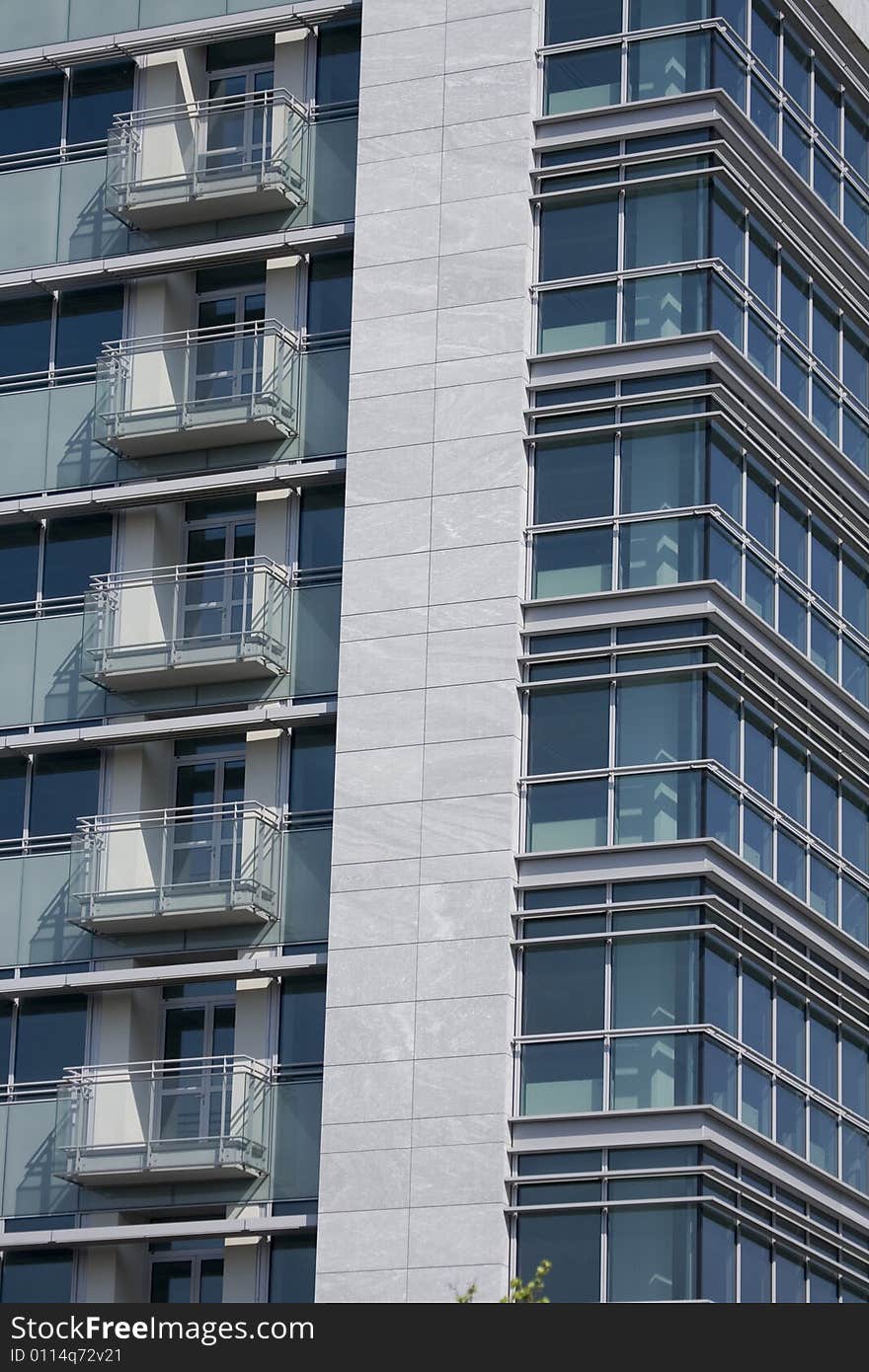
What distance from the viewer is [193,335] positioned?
48.7 meters

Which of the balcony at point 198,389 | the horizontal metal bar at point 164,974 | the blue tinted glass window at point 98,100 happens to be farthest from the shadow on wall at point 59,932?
the blue tinted glass window at point 98,100

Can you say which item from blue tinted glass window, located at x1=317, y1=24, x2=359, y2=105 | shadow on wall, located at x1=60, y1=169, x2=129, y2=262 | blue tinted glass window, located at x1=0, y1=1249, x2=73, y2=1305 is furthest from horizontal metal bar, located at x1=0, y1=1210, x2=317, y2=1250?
blue tinted glass window, located at x1=317, y1=24, x2=359, y2=105

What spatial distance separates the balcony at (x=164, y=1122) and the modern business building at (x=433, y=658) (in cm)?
6

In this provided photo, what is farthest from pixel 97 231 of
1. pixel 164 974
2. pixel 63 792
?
pixel 164 974

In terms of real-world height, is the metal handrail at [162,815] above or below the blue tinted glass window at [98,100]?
below

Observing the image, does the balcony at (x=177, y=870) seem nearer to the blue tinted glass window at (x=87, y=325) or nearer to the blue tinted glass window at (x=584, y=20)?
the blue tinted glass window at (x=87, y=325)

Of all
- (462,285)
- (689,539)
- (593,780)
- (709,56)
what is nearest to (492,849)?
(593,780)

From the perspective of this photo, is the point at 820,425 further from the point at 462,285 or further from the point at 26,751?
the point at 26,751

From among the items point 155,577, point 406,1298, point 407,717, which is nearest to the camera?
point 406,1298

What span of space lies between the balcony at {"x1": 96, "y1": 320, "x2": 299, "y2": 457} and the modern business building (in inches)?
3.1

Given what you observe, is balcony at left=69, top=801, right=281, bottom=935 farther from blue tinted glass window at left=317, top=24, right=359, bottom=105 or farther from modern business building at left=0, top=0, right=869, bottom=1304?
blue tinted glass window at left=317, top=24, right=359, bottom=105

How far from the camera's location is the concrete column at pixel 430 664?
42.7 m

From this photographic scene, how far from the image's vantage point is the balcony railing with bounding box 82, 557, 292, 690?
46531mm

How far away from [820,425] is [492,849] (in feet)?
29.7
